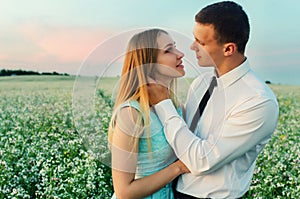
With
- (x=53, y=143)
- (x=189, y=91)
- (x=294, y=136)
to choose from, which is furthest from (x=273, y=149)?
(x=189, y=91)

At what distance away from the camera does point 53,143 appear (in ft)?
21.5

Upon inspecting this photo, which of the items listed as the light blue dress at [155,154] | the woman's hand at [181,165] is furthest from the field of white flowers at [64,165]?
the woman's hand at [181,165]

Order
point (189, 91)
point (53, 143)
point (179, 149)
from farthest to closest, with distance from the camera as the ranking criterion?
1. point (53, 143)
2. point (189, 91)
3. point (179, 149)

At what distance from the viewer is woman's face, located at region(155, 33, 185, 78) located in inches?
94.4

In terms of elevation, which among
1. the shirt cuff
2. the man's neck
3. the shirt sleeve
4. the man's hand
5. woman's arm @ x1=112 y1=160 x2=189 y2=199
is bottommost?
woman's arm @ x1=112 y1=160 x2=189 y2=199

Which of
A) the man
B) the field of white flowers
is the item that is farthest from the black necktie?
the field of white flowers

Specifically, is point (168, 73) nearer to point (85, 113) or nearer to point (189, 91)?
point (189, 91)

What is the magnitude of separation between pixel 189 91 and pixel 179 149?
0.37 m

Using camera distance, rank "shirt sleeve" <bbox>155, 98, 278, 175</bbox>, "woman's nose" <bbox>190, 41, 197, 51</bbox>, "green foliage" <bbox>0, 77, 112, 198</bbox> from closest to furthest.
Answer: "shirt sleeve" <bbox>155, 98, 278, 175</bbox>
"woman's nose" <bbox>190, 41, 197, 51</bbox>
"green foliage" <bbox>0, 77, 112, 198</bbox>

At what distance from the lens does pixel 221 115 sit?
2.47 m

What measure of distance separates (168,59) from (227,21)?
0.35m

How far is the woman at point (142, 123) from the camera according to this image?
2.39 m

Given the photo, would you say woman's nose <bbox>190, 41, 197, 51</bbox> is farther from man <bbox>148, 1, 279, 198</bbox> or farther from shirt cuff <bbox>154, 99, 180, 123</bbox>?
shirt cuff <bbox>154, 99, 180, 123</bbox>

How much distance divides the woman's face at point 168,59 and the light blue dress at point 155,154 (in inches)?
7.1
